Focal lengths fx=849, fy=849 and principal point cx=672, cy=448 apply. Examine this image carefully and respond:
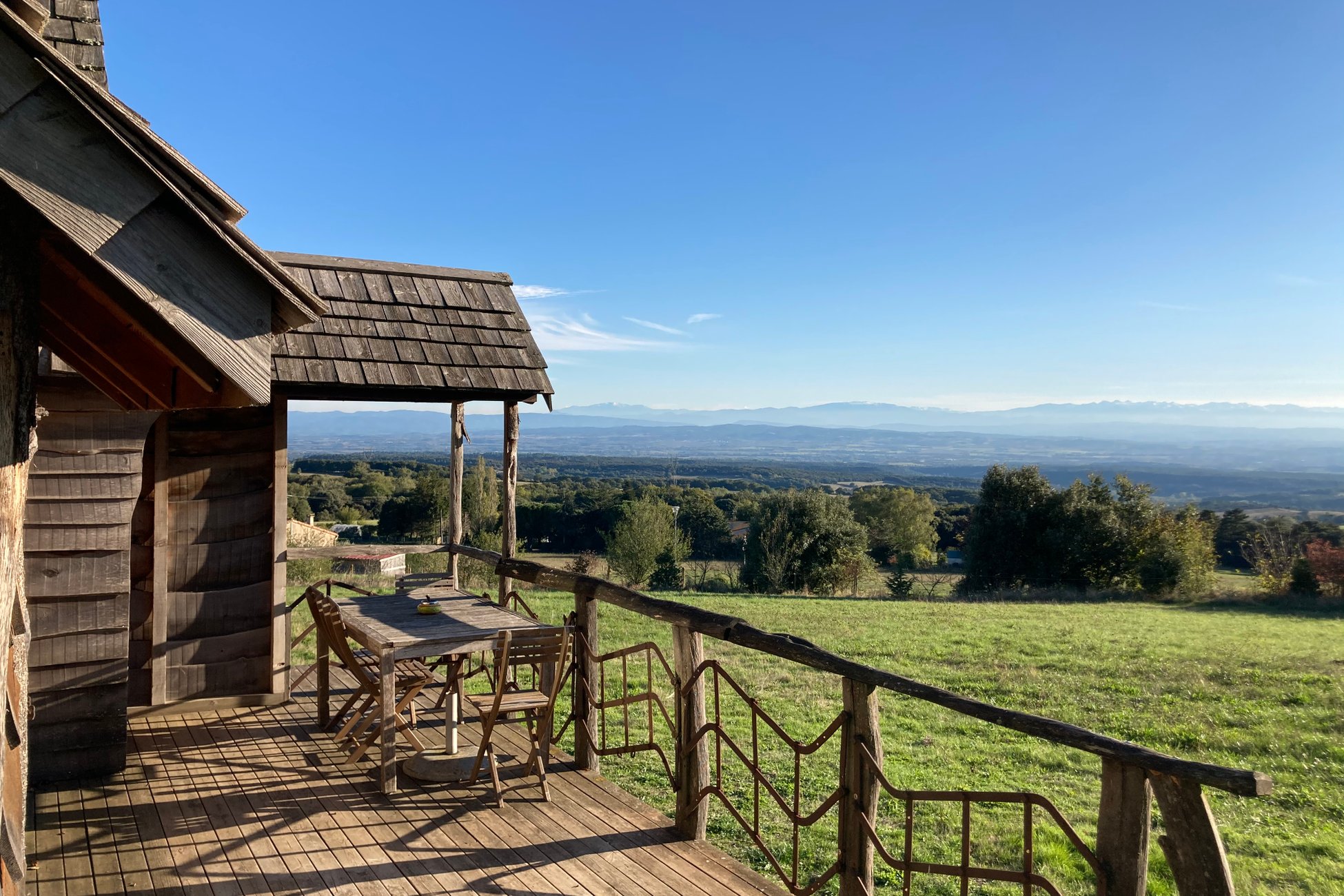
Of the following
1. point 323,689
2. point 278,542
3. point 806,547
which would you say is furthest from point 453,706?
point 806,547

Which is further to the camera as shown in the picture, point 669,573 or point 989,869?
point 669,573

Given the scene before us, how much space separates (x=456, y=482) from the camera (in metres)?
7.63

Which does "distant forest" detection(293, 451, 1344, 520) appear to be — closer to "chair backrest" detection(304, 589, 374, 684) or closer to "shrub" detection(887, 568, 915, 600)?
"shrub" detection(887, 568, 915, 600)

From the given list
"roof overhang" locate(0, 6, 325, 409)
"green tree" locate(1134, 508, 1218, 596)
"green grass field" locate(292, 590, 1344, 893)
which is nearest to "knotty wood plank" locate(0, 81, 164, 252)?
"roof overhang" locate(0, 6, 325, 409)

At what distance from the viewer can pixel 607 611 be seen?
58.7 ft

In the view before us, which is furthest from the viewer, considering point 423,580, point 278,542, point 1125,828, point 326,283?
point 423,580

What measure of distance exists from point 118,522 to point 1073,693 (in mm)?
10648

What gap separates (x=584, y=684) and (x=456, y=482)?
120 inches

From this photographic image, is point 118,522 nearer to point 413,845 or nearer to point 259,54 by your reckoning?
point 413,845

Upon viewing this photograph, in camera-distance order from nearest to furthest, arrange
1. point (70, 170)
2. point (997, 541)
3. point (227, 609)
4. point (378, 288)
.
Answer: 1. point (70, 170)
2. point (227, 609)
3. point (378, 288)
4. point (997, 541)

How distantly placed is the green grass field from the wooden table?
5.39ft

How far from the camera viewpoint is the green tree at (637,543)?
30312mm

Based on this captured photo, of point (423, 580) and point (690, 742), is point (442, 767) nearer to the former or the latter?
point (690, 742)

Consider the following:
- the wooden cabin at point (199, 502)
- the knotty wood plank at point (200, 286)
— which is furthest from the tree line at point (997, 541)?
the knotty wood plank at point (200, 286)
